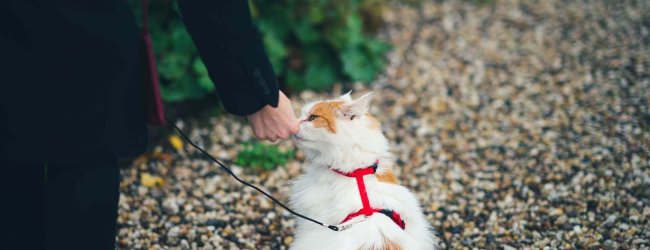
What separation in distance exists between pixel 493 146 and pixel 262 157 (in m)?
1.79

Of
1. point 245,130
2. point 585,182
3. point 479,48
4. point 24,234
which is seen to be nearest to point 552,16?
point 479,48

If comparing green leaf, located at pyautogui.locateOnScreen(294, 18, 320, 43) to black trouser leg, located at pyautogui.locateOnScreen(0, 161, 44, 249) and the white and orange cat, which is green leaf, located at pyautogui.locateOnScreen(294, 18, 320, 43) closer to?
Result: the white and orange cat

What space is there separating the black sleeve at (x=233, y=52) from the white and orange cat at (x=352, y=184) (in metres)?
0.41

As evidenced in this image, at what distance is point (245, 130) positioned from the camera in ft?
13.4

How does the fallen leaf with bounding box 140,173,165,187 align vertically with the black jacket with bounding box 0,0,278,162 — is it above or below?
above

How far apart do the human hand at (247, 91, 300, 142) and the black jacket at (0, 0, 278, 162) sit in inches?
2.2

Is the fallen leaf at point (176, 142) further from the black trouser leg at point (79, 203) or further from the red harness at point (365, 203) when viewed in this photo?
the red harness at point (365, 203)

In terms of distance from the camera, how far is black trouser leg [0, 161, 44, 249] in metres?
1.88

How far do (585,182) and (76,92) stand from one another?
311 centimetres

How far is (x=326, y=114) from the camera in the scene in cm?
216

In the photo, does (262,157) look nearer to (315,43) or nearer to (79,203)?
(315,43)

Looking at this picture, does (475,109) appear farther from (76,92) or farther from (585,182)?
(76,92)

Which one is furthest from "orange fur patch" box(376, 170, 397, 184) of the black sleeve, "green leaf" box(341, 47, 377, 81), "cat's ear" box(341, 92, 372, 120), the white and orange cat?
"green leaf" box(341, 47, 377, 81)

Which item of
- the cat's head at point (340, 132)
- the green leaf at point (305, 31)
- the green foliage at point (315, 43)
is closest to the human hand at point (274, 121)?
the cat's head at point (340, 132)
